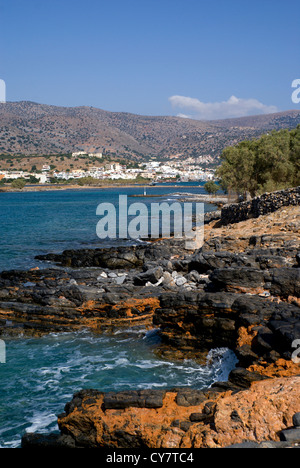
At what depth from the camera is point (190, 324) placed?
12367 millimetres

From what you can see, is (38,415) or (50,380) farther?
(50,380)

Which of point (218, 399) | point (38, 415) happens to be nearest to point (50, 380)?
point (38, 415)

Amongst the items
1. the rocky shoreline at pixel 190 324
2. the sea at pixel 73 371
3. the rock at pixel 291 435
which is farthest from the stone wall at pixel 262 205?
the rock at pixel 291 435

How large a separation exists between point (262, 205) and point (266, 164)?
1449 centimetres

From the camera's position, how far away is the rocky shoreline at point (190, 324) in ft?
21.2

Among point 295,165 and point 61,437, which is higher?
point 295,165

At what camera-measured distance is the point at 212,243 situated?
23.9m

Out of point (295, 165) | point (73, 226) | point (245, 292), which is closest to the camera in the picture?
point (245, 292)

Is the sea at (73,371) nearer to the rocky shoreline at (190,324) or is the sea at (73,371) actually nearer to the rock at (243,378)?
the rocky shoreline at (190,324)

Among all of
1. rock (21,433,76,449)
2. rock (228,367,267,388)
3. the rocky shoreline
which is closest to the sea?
the rocky shoreline

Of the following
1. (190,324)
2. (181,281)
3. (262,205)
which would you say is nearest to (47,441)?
(190,324)

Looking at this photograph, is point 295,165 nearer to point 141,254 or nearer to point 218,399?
point 141,254
